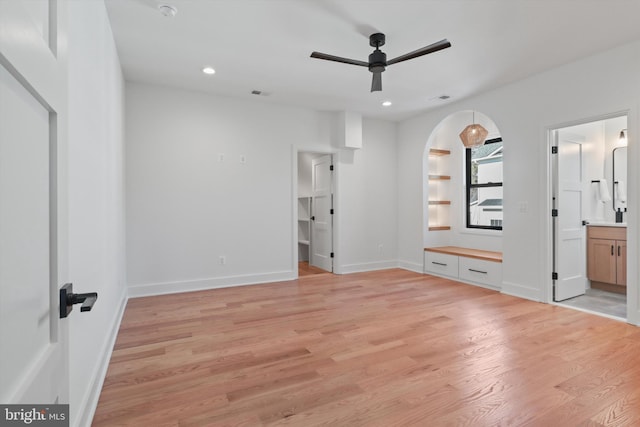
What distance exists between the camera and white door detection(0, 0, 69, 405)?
553 mm

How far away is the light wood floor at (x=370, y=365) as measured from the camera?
1.85m

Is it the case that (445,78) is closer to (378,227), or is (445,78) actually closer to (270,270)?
(378,227)

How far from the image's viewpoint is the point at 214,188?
4.72 metres

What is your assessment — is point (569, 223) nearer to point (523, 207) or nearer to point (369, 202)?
point (523, 207)

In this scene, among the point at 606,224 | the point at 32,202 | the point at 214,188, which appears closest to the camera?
the point at 32,202

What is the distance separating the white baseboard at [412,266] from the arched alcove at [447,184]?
0.42 meters

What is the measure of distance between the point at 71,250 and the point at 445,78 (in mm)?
4223

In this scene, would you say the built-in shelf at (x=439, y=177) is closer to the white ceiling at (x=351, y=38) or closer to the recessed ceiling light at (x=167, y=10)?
the white ceiling at (x=351, y=38)

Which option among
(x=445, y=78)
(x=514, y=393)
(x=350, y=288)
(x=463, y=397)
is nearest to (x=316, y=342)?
(x=463, y=397)

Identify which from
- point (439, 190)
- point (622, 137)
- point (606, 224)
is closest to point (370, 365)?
point (606, 224)

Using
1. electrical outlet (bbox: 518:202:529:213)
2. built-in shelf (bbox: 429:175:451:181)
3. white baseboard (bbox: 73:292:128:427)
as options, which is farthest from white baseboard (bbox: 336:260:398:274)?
white baseboard (bbox: 73:292:128:427)

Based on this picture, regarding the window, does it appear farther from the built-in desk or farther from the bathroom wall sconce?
the bathroom wall sconce

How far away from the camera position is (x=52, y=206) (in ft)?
2.60

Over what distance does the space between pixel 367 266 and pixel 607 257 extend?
3400mm
